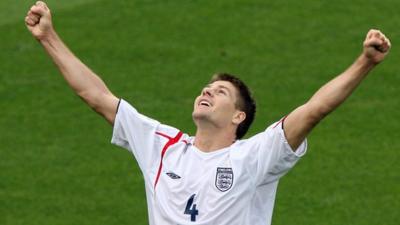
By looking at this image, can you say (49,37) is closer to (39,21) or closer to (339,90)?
(39,21)

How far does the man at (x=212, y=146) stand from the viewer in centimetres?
694

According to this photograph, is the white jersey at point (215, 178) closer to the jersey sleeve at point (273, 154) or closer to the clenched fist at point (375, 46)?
the jersey sleeve at point (273, 154)

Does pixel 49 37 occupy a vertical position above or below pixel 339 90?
above

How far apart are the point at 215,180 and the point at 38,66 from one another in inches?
336

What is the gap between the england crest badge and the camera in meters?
7.11

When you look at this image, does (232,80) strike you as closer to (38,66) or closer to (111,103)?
(111,103)

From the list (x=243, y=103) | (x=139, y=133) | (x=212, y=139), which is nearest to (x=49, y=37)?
(x=139, y=133)

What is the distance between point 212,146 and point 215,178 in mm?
289

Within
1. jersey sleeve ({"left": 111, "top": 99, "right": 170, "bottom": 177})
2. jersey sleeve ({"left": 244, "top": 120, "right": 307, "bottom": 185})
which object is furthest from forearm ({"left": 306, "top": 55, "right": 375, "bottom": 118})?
jersey sleeve ({"left": 111, "top": 99, "right": 170, "bottom": 177})

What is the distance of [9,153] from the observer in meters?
13.3

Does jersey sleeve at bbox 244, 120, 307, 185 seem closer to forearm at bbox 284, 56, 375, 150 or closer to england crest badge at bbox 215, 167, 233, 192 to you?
forearm at bbox 284, 56, 375, 150

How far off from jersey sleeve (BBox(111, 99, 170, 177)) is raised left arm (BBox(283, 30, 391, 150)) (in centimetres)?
90

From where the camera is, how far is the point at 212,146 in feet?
24.2

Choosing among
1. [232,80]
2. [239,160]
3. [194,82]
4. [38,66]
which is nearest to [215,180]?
[239,160]
